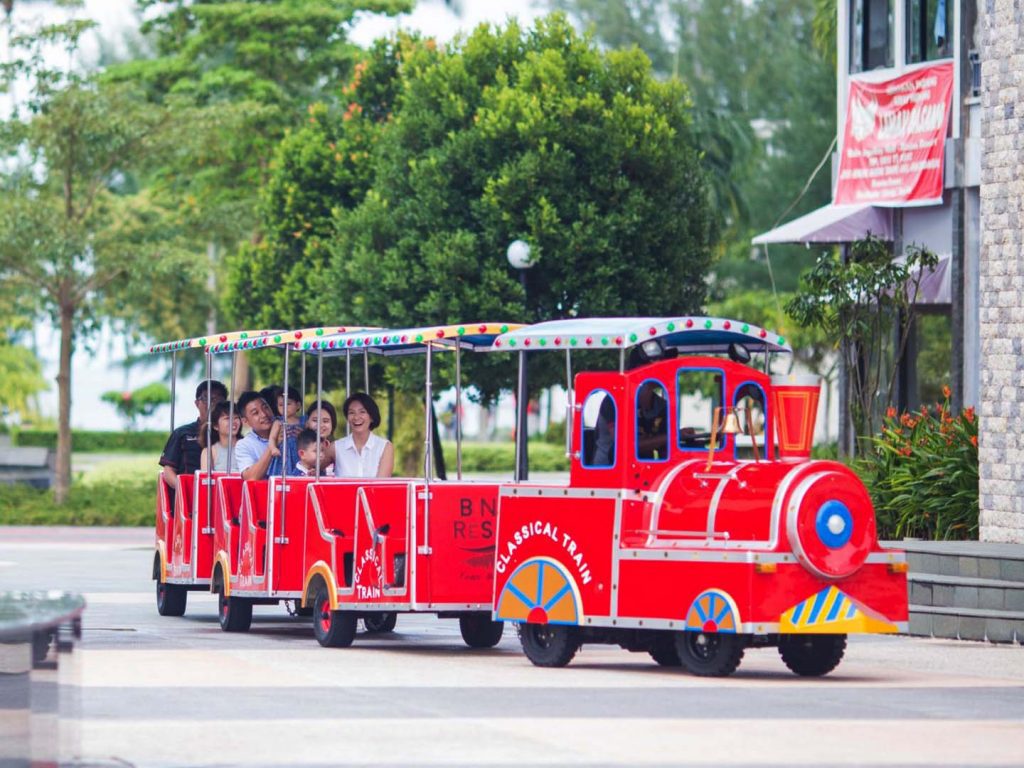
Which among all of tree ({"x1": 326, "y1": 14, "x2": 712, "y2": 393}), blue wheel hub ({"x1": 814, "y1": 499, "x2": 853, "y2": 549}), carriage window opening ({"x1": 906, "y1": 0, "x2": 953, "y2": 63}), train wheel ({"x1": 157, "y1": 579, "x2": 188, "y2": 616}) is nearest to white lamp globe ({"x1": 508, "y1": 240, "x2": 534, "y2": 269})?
tree ({"x1": 326, "y1": 14, "x2": 712, "y2": 393})

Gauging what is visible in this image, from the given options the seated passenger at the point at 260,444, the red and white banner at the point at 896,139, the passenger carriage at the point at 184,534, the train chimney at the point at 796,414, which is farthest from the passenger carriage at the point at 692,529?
the red and white banner at the point at 896,139

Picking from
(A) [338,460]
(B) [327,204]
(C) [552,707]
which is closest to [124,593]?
(A) [338,460]

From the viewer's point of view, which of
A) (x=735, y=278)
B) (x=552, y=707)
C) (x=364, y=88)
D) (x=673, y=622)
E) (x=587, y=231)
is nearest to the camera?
(x=552, y=707)

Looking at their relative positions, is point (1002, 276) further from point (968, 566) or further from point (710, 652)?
point (710, 652)

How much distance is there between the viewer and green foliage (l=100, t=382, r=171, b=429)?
9375 cm

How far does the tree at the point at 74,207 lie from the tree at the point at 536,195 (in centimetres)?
525

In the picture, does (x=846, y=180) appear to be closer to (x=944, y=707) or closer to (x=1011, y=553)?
(x=1011, y=553)

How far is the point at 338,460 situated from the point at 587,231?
47.4ft

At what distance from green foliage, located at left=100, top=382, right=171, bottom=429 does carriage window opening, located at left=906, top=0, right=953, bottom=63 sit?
222 feet

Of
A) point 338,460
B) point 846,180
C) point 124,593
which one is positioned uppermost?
point 846,180

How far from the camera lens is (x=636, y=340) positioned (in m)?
14.6

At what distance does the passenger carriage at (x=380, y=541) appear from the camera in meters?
16.2

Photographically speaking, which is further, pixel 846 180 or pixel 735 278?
pixel 735 278

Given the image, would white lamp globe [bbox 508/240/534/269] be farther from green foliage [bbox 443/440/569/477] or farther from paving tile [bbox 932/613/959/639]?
green foliage [bbox 443/440/569/477]
